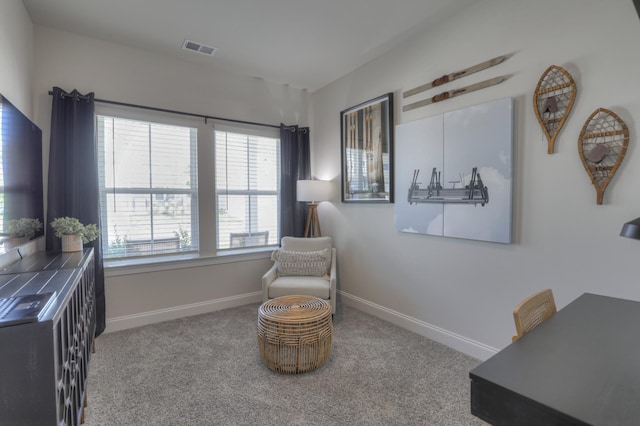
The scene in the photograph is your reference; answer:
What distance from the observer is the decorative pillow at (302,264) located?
3.48m

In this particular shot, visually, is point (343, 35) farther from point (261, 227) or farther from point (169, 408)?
point (169, 408)

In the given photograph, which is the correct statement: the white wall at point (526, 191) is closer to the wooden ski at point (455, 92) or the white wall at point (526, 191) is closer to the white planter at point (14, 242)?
the wooden ski at point (455, 92)

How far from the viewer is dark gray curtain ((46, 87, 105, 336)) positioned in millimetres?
2775

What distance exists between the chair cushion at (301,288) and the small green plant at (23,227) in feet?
6.22

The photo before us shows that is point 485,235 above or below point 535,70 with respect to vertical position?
below

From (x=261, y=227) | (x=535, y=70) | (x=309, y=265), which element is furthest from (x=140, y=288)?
(x=535, y=70)

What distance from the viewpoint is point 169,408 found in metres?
1.96

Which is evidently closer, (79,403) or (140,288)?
(79,403)

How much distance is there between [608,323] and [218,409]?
2036 mm

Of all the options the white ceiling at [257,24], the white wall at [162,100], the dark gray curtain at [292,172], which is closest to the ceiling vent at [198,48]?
the white ceiling at [257,24]

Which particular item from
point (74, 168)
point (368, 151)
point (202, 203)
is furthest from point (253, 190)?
point (74, 168)

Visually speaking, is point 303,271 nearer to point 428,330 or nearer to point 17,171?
point 428,330

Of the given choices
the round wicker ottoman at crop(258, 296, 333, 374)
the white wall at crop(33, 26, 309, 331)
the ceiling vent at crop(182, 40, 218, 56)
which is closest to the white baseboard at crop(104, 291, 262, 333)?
the white wall at crop(33, 26, 309, 331)

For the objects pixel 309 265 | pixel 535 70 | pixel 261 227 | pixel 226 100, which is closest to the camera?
pixel 535 70
